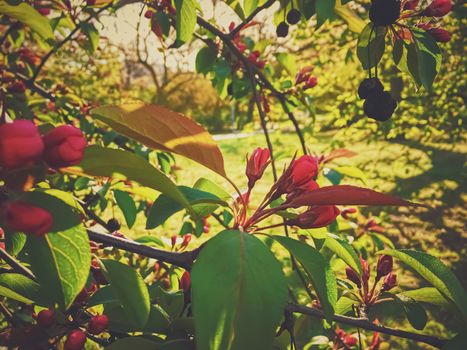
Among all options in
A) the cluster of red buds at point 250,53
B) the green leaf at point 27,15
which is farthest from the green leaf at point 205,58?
the green leaf at point 27,15

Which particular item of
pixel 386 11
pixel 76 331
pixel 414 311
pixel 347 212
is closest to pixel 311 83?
pixel 347 212

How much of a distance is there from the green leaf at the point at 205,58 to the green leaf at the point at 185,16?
2.72 feet

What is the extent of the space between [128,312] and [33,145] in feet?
1.43

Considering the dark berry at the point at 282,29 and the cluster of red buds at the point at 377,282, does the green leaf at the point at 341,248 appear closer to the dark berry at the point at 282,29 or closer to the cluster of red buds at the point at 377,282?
the cluster of red buds at the point at 377,282

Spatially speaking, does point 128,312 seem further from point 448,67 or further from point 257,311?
point 448,67

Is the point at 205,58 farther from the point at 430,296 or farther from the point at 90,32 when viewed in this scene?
the point at 430,296

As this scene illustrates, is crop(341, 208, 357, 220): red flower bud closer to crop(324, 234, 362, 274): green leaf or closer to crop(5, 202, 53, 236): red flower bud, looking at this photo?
crop(324, 234, 362, 274): green leaf

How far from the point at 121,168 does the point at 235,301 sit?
26cm

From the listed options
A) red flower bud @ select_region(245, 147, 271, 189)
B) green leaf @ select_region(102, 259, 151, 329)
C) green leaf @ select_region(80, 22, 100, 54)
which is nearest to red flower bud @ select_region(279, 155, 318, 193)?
red flower bud @ select_region(245, 147, 271, 189)

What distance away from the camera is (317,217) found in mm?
702

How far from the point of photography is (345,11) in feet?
4.63

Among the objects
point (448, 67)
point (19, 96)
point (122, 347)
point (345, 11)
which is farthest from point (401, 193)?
point (122, 347)

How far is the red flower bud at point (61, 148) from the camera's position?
0.45 meters

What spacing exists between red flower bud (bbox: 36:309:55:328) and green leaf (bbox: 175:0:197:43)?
966 millimetres
